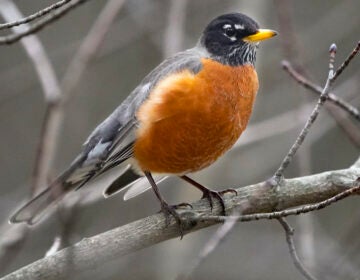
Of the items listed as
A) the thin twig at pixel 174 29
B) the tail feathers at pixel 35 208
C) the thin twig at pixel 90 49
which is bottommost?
the tail feathers at pixel 35 208

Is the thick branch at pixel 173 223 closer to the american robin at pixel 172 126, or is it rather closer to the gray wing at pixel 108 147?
the american robin at pixel 172 126

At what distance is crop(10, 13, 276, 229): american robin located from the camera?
4.18 meters

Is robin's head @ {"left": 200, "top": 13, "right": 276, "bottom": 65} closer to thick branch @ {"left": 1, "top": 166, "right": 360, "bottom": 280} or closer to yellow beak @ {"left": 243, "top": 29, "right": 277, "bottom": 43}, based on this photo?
yellow beak @ {"left": 243, "top": 29, "right": 277, "bottom": 43}

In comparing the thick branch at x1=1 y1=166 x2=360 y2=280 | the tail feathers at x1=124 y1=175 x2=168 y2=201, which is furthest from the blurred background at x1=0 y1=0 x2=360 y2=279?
the thick branch at x1=1 y1=166 x2=360 y2=280

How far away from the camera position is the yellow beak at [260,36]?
14.4 feet

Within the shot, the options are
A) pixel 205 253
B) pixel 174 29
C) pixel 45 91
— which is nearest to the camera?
pixel 205 253

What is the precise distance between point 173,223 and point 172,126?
574mm

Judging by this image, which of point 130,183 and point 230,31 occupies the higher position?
point 230,31

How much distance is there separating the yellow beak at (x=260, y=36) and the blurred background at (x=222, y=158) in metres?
0.41

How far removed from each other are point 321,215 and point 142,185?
10.4ft

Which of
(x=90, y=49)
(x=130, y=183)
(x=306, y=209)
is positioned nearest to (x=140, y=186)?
(x=130, y=183)

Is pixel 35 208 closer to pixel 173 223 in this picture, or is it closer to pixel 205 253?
pixel 173 223

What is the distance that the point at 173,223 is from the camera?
388cm

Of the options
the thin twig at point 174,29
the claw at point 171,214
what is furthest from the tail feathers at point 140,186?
the thin twig at point 174,29
